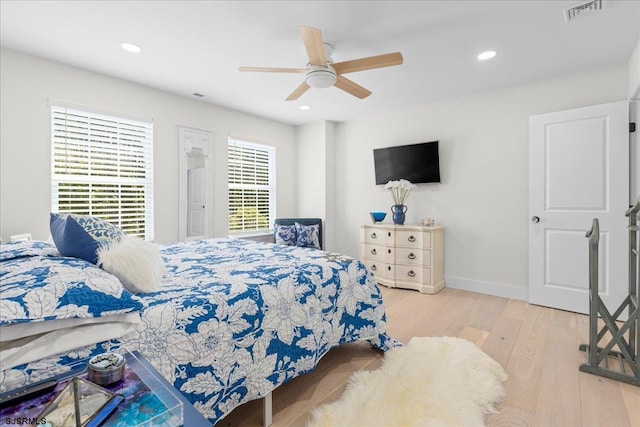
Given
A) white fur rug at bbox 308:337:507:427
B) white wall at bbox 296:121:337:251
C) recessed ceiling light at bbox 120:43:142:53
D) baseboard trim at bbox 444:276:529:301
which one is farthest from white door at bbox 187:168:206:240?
baseboard trim at bbox 444:276:529:301

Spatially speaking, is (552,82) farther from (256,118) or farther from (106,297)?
(106,297)

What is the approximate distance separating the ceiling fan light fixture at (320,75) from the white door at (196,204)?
89.1 inches

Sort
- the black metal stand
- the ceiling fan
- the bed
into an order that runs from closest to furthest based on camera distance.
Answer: the bed, the black metal stand, the ceiling fan

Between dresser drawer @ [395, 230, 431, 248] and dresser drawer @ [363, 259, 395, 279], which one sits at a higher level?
dresser drawer @ [395, 230, 431, 248]

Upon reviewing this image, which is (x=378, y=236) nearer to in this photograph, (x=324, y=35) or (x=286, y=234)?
(x=286, y=234)

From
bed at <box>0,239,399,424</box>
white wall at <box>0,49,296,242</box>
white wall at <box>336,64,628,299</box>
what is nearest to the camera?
bed at <box>0,239,399,424</box>

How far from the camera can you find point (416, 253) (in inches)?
154

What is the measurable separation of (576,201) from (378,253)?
225 centimetres

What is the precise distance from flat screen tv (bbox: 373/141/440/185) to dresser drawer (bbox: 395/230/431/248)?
760 mm

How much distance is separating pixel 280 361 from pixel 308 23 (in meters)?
2.33

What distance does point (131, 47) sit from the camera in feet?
8.63

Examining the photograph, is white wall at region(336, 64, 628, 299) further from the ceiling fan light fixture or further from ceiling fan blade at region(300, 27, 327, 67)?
ceiling fan blade at region(300, 27, 327, 67)

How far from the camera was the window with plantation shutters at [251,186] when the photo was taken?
4527 mm

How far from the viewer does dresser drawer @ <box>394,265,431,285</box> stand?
3.81 meters
